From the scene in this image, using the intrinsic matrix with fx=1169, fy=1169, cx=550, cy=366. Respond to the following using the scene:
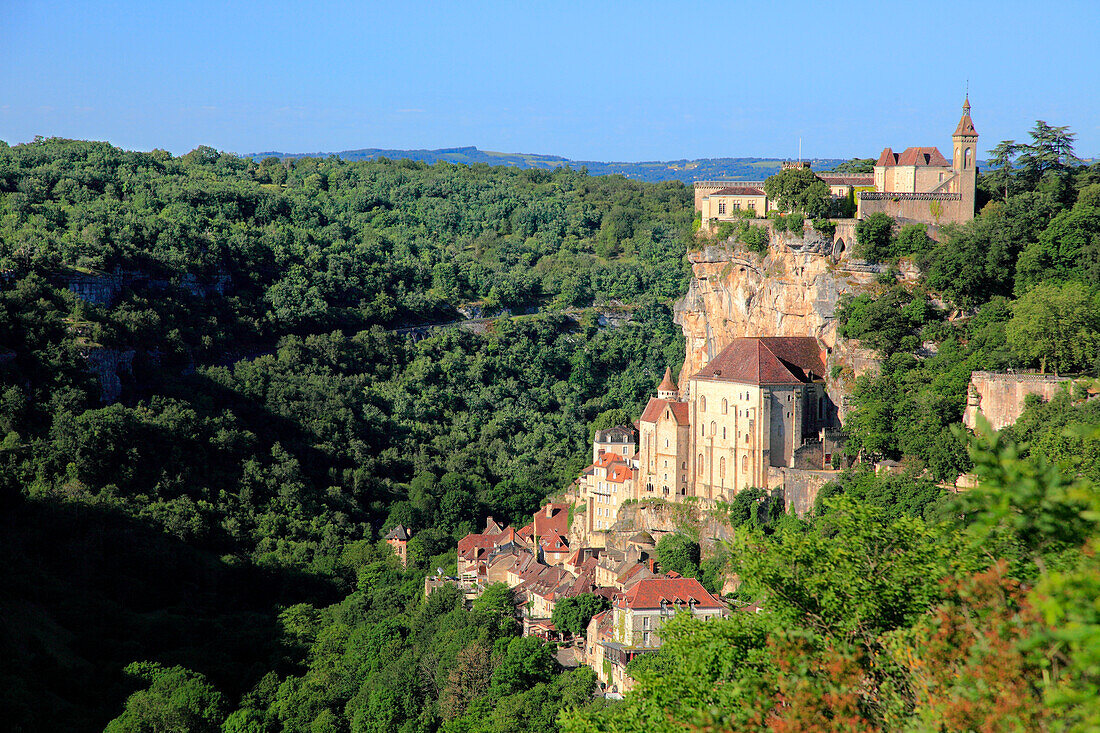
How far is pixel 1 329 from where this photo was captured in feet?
231

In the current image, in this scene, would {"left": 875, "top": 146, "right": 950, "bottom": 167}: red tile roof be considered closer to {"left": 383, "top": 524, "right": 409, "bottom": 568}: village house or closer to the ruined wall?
the ruined wall

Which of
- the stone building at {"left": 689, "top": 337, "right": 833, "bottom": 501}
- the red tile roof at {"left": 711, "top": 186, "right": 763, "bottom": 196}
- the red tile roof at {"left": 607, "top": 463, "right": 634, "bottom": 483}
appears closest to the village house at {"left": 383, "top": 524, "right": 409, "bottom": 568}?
the red tile roof at {"left": 607, "top": 463, "right": 634, "bottom": 483}

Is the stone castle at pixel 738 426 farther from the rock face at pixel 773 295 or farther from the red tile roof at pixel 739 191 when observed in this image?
the red tile roof at pixel 739 191

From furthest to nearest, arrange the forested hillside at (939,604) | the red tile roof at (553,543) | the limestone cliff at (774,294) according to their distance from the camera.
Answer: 1. the red tile roof at (553,543)
2. the limestone cliff at (774,294)
3. the forested hillside at (939,604)

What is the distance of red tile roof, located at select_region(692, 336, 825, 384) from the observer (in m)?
52.1

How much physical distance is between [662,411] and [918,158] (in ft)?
57.7

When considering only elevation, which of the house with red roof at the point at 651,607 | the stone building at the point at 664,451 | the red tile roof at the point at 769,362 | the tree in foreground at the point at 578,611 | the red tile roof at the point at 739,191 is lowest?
the tree in foreground at the point at 578,611

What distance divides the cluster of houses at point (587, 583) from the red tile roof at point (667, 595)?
0.04 m

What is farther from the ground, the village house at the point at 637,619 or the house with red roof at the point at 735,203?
the house with red roof at the point at 735,203

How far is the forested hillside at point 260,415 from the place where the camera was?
5216 cm

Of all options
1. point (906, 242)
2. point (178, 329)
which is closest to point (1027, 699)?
point (906, 242)

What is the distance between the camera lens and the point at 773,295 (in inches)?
2302

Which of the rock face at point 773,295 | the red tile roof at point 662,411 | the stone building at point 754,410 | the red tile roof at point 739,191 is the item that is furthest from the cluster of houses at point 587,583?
the red tile roof at point 739,191

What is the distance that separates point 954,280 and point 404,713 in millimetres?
29441
